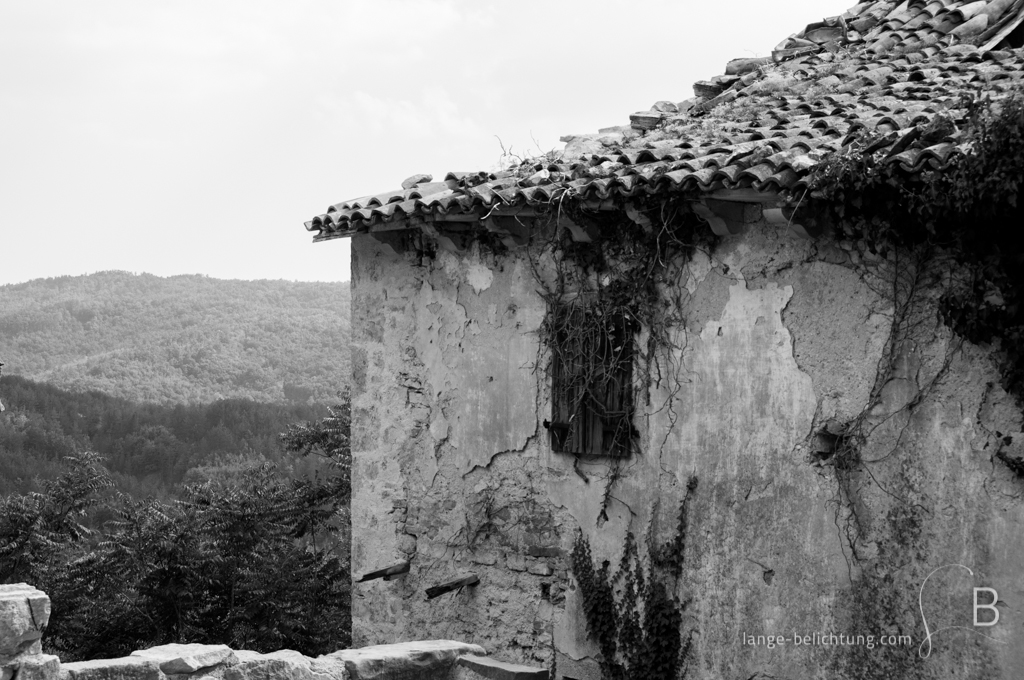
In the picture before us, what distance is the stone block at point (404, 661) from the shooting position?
16.1 feet

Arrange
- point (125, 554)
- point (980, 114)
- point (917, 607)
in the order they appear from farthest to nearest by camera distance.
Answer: point (125, 554) < point (917, 607) < point (980, 114)

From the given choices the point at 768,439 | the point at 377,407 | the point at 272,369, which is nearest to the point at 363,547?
the point at 377,407

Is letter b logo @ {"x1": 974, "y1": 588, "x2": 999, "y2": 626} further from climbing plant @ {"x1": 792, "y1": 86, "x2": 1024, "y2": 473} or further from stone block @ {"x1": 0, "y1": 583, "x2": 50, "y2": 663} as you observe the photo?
stone block @ {"x1": 0, "y1": 583, "x2": 50, "y2": 663}

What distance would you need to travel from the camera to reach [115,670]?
4.09 meters

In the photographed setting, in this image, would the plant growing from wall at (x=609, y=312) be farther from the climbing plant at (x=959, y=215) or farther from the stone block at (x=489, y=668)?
the stone block at (x=489, y=668)

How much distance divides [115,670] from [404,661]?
1.41 m

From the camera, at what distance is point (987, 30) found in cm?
789

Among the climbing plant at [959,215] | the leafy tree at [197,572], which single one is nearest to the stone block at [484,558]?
the climbing plant at [959,215]

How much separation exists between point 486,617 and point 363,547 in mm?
1245

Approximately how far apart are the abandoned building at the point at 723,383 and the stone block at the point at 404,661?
68.8 inches

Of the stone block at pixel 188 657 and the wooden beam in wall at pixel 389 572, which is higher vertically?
the stone block at pixel 188 657

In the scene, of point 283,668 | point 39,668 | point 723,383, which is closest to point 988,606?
point 723,383

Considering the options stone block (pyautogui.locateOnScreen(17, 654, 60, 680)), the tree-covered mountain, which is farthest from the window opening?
the tree-covered mountain

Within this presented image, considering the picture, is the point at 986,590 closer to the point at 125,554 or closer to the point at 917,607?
the point at 917,607
